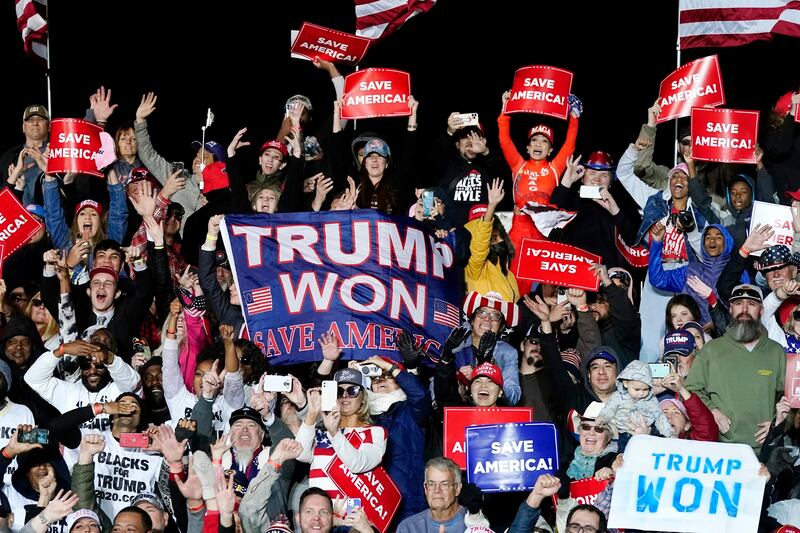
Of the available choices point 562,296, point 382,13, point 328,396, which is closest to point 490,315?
point 562,296

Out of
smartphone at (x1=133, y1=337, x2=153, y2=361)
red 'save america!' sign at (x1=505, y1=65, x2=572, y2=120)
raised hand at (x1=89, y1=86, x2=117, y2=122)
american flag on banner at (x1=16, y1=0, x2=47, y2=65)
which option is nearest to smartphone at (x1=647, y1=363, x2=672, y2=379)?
smartphone at (x1=133, y1=337, x2=153, y2=361)

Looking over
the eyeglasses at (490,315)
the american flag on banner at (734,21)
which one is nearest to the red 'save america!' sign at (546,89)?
the american flag on banner at (734,21)

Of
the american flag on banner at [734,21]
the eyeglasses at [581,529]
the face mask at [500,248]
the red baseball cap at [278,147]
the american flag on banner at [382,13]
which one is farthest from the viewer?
the american flag on banner at [382,13]

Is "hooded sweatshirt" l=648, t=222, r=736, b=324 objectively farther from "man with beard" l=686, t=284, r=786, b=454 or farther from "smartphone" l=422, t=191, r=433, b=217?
"smartphone" l=422, t=191, r=433, b=217

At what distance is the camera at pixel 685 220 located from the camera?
473 inches

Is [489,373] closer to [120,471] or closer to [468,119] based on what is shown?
[120,471]

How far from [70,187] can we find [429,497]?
445 centimetres

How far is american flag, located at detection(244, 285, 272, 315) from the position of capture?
1146cm

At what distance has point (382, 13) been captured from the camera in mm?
14219

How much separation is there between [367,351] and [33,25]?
4.51 m

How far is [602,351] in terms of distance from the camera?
1071 cm

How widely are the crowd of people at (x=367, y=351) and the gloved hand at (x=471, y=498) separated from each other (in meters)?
0.04

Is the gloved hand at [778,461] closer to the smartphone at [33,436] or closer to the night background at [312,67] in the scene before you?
the smartphone at [33,436]

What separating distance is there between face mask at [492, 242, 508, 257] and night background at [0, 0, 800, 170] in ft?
9.65
